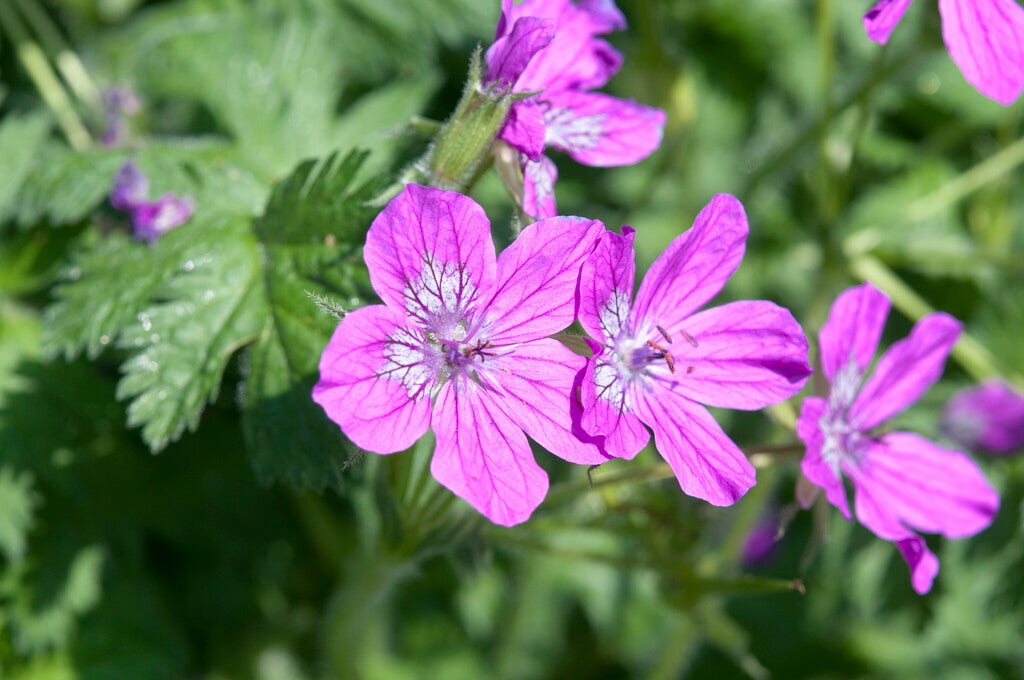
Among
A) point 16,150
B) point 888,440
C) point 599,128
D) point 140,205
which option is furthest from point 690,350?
point 16,150

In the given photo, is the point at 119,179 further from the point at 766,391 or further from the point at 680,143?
the point at 680,143

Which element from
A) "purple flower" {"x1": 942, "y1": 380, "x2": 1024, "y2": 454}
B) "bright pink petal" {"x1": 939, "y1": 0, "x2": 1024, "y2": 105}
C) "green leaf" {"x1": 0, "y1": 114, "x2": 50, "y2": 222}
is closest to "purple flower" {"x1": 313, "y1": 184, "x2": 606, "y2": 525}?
"bright pink petal" {"x1": 939, "y1": 0, "x2": 1024, "y2": 105}

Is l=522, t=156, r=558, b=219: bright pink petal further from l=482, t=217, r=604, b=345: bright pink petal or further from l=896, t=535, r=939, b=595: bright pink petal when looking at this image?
l=896, t=535, r=939, b=595: bright pink petal

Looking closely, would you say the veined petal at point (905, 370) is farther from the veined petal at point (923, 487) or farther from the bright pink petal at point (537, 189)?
the bright pink petal at point (537, 189)

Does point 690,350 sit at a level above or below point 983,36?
below

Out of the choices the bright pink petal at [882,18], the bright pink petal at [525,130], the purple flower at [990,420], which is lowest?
the purple flower at [990,420]

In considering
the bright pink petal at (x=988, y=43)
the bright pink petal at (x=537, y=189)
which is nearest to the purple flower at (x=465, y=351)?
the bright pink petal at (x=537, y=189)

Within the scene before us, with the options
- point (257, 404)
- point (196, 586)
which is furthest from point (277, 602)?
point (257, 404)

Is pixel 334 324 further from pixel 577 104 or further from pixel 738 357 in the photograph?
pixel 738 357
